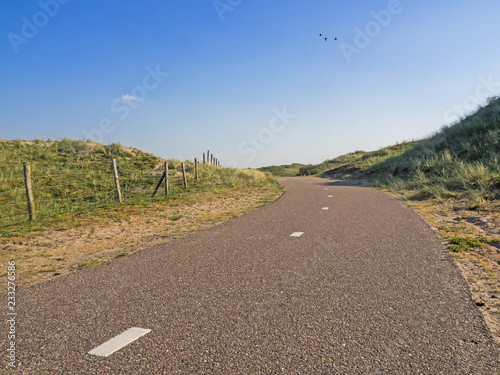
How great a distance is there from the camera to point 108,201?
14.8 metres

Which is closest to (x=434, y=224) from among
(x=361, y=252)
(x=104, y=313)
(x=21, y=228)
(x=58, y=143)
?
(x=361, y=252)

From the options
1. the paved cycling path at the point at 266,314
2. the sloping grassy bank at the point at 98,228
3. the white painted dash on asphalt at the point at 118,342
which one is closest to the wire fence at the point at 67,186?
the sloping grassy bank at the point at 98,228

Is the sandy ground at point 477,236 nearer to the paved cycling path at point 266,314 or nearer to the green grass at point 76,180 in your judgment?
the paved cycling path at point 266,314

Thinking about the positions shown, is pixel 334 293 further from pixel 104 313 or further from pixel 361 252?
pixel 104 313

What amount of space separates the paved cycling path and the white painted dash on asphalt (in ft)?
0.20

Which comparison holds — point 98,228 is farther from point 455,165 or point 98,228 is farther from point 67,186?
point 455,165

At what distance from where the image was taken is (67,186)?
17.0 metres

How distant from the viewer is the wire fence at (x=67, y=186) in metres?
12.5

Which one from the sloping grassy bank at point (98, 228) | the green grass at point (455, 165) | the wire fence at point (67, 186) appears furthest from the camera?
the green grass at point (455, 165)

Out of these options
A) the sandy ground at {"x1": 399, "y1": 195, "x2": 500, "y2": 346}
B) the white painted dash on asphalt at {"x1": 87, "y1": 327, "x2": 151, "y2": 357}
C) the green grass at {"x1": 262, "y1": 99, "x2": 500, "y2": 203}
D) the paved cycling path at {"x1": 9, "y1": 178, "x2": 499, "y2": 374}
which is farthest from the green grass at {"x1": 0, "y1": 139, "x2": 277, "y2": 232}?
the green grass at {"x1": 262, "y1": 99, "x2": 500, "y2": 203}

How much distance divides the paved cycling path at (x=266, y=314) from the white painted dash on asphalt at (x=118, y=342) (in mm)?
60

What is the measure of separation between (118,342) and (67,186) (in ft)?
52.7

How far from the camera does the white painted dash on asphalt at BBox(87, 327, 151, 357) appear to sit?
9.91ft

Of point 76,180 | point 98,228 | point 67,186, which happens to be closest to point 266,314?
point 98,228
